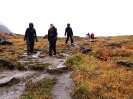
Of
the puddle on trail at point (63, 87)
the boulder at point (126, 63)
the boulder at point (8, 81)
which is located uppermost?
the boulder at point (126, 63)

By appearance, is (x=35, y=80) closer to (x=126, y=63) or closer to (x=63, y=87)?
(x=63, y=87)

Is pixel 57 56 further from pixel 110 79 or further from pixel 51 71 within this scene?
pixel 110 79

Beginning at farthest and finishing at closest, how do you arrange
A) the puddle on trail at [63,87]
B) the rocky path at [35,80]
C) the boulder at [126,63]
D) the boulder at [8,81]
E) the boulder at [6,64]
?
the boulder at [126,63], the boulder at [6,64], the boulder at [8,81], the rocky path at [35,80], the puddle on trail at [63,87]

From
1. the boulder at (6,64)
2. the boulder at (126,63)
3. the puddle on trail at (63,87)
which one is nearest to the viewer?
the puddle on trail at (63,87)

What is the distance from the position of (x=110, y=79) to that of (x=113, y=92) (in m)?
2.64

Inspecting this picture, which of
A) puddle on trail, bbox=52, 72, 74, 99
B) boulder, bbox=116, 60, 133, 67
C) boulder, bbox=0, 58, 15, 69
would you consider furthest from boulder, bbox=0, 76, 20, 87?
boulder, bbox=116, 60, 133, 67

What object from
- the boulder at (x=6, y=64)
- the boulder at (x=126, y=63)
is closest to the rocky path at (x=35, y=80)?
the boulder at (x=6, y=64)

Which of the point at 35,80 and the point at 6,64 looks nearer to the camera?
the point at 35,80

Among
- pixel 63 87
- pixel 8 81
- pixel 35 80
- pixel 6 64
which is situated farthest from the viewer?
pixel 6 64

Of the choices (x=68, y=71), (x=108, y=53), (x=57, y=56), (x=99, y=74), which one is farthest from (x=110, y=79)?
(x=108, y=53)

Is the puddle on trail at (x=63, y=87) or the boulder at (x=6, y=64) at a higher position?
the boulder at (x=6, y=64)

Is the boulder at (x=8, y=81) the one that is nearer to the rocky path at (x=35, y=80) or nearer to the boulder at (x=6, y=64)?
the rocky path at (x=35, y=80)

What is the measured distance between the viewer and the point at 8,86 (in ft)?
77.8

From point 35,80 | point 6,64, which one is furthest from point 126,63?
point 6,64
